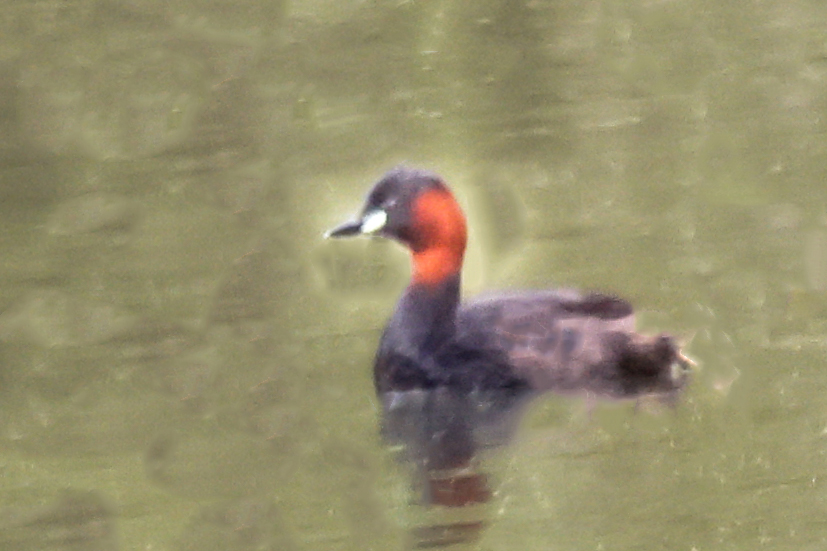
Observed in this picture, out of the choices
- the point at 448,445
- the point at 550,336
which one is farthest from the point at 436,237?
the point at 448,445

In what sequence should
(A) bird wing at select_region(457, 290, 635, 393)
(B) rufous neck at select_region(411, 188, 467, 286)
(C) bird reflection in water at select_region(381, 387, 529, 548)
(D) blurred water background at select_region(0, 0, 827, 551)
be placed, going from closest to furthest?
(C) bird reflection in water at select_region(381, 387, 529, 548) → (D) blurred water background at select_region(0, 0, 827, 551) → (A) bird wing at select_region(457, 290, 635, 393) → (B) rufous neck at select_region(411, 188, 467, 286)

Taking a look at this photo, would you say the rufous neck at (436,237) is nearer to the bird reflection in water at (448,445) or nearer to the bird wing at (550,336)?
the bird wing at (550,336)

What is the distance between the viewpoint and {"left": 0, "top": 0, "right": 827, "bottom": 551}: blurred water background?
3.19 m

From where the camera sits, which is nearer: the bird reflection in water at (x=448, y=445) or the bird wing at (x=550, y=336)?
the bird reflection in water at (x=448, y=445)

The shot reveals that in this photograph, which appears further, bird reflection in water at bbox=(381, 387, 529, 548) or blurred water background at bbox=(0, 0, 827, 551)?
blurred water background at bbox=(0, 0, 827, 551)

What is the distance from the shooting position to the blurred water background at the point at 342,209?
3.19m

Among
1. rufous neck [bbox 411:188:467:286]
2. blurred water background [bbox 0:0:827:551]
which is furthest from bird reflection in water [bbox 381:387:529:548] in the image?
rufous neck [bbox 411:188:467:286]

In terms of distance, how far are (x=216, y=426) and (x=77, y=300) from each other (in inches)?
41.0

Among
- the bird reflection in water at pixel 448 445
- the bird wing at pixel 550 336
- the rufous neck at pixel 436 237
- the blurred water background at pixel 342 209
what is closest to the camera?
the bird reflection in water at pixel 448 445

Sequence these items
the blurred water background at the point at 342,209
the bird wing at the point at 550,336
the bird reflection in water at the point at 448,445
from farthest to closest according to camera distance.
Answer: the bird wing at the point at 550,336 < the blurred water background at the point at 342,209 < the bird reflection in water at the point at 448,445

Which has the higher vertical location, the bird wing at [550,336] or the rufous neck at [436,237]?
the rufous neck at [436,237]

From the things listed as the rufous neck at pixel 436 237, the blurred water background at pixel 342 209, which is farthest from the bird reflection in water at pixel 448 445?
the rufous neck at pixel 436 237

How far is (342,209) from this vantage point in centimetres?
436

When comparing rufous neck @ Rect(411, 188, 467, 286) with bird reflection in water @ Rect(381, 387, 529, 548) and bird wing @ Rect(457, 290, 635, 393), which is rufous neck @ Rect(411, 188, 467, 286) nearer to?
bird wing @ Rect(457, 290, 635, 393)
